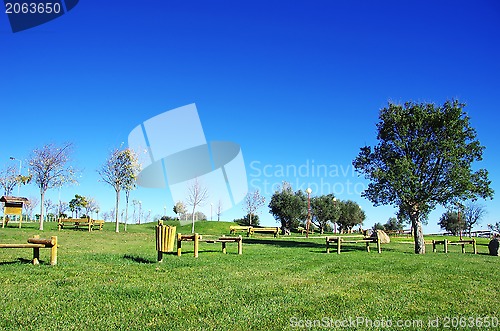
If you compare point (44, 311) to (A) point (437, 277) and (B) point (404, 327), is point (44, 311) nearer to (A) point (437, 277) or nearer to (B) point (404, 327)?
(B) point (404, 327)

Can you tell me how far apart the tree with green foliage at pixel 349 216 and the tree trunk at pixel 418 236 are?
45547 millimetres

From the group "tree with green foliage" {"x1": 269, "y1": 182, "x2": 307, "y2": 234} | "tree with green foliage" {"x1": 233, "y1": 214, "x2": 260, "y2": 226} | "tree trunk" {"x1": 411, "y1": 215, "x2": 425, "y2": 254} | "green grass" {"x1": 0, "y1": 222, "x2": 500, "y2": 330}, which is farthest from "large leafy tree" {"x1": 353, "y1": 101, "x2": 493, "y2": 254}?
"tree with green foliage" {"x1": 233, "y1": 214, "x2": 260, "y2": 226}

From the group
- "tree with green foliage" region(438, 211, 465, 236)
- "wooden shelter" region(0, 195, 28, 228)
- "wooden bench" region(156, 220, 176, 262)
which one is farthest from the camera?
"tree with green foliage" region(438, 211, 465, 236)

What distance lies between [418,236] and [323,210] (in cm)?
3892

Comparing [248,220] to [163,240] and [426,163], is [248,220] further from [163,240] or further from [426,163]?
[163,240]

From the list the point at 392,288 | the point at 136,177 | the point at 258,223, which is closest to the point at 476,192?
the point at 392,288

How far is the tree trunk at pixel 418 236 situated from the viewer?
71.7 ft

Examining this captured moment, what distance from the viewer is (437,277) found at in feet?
32.1

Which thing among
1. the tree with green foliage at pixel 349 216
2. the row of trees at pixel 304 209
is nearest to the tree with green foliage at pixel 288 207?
the row of trees at pixel 304 209

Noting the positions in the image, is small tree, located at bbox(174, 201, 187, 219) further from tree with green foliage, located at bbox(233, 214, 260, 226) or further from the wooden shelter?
the wooden shelter

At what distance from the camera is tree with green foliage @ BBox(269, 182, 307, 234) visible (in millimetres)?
57281

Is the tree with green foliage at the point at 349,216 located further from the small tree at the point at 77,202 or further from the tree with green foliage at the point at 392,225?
the small tree at the point at 77,202

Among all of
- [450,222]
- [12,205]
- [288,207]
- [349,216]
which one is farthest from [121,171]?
[450,222]

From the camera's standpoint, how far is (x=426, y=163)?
22797 millimetres
